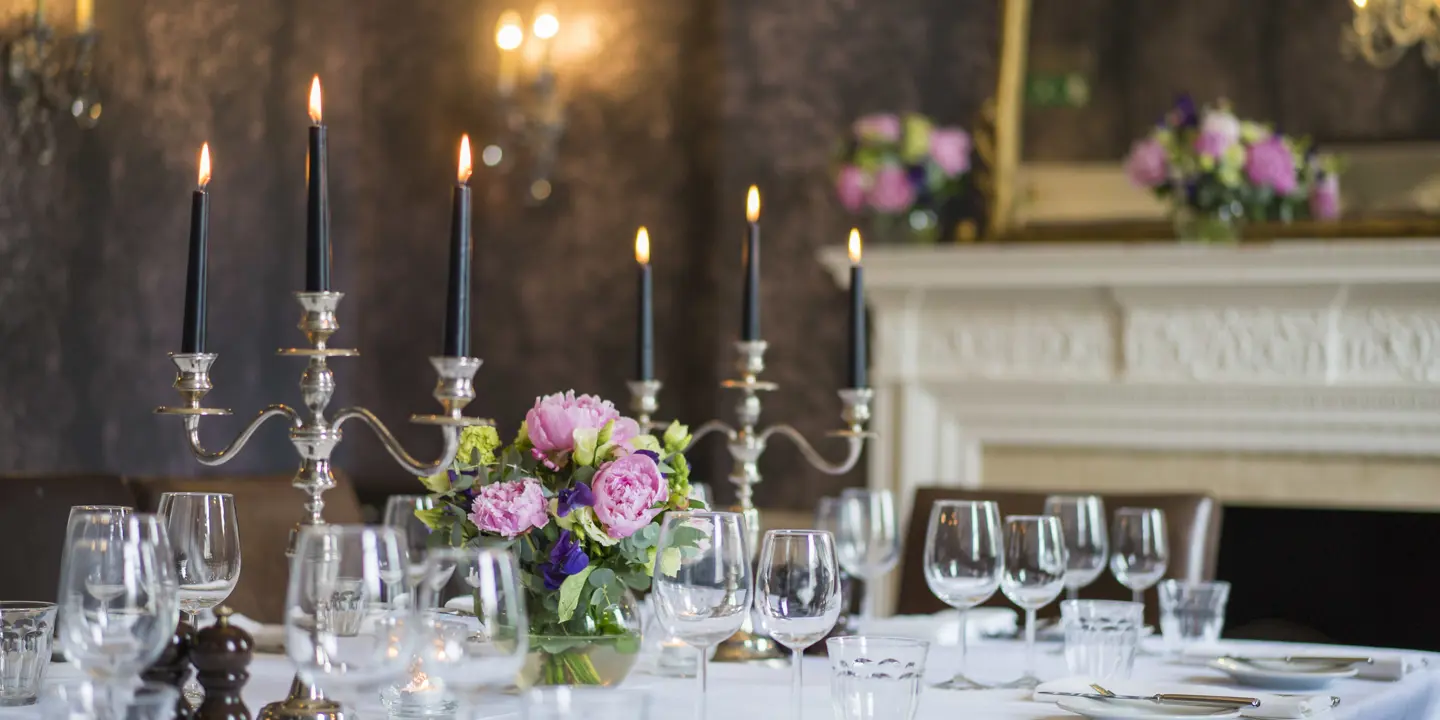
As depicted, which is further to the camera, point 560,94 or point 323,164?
point 560,94

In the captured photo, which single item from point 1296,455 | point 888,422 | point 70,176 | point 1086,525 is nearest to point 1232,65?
point 1296,455

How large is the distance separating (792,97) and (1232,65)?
3.58 ft

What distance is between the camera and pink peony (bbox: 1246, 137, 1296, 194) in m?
3.75

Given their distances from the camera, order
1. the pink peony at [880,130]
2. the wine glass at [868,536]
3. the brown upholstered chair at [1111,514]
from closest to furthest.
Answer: the wine glass at [868,536] → the brown upholstered chair at [1111,514] → the pink peony at [880,130]

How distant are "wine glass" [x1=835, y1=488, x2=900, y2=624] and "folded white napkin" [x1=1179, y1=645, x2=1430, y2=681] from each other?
0.39 meters

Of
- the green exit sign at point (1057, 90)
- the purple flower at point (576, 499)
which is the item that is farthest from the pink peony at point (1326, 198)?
the purple flower at point (576, 499)

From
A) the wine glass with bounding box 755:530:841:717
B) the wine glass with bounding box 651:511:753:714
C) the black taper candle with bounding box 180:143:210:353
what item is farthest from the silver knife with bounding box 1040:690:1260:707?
the black taper candle with bounding box 180:143:210:353

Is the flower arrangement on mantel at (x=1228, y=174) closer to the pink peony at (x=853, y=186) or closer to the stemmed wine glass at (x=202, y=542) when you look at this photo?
the pink peony at (x=853, y=186)

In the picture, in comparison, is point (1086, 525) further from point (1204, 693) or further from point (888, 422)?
point (888, 422)

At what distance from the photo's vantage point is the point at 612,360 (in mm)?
4609

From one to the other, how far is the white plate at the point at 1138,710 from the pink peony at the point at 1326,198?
8.44 ft

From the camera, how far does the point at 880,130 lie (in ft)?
13.3

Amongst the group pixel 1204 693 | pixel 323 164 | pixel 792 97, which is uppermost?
pixel 792 97

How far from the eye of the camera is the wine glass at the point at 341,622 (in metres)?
1.08
